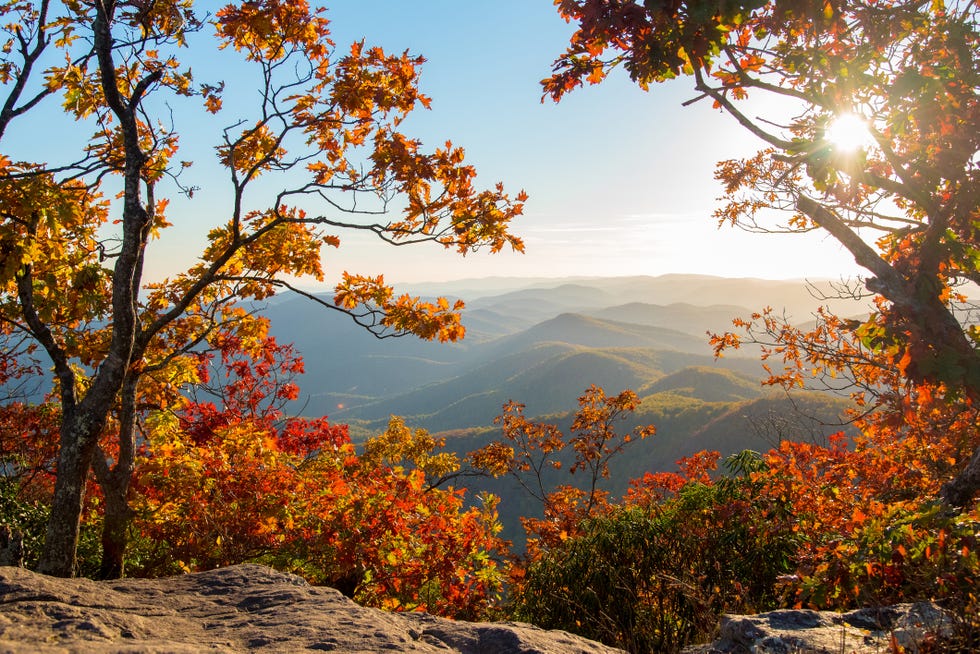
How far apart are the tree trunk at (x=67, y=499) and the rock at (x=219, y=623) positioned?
2191 millimetres

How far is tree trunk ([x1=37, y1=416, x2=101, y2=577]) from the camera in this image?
578cm

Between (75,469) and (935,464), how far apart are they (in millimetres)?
11437

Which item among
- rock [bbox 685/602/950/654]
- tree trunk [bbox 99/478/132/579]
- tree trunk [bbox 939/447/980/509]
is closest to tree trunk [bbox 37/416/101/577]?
tree trunk [bbox 99/478/132/579]

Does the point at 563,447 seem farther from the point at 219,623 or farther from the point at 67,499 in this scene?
the point at 219,623

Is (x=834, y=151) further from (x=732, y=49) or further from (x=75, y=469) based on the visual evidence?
(x=75, y=469)

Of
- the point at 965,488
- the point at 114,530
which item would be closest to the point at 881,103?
the point at 965,488

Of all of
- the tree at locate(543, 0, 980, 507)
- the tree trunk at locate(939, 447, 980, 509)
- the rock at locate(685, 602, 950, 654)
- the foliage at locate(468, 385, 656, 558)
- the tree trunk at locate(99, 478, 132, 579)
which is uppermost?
the tree at locate(543, 0, 980, 507)

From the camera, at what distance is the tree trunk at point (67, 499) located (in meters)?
5.78

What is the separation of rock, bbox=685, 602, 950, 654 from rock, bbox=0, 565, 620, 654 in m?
1.01

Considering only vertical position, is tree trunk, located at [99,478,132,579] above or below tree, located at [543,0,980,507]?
below

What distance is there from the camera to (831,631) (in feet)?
11.8

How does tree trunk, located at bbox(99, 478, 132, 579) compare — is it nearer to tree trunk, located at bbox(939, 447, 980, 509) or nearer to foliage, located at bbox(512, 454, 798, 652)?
foliage, located at bbox(512, 454, 798, 652)

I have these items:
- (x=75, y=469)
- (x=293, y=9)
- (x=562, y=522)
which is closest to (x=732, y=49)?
(x=293, y=9)

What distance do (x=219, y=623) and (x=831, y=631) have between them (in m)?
4.48
